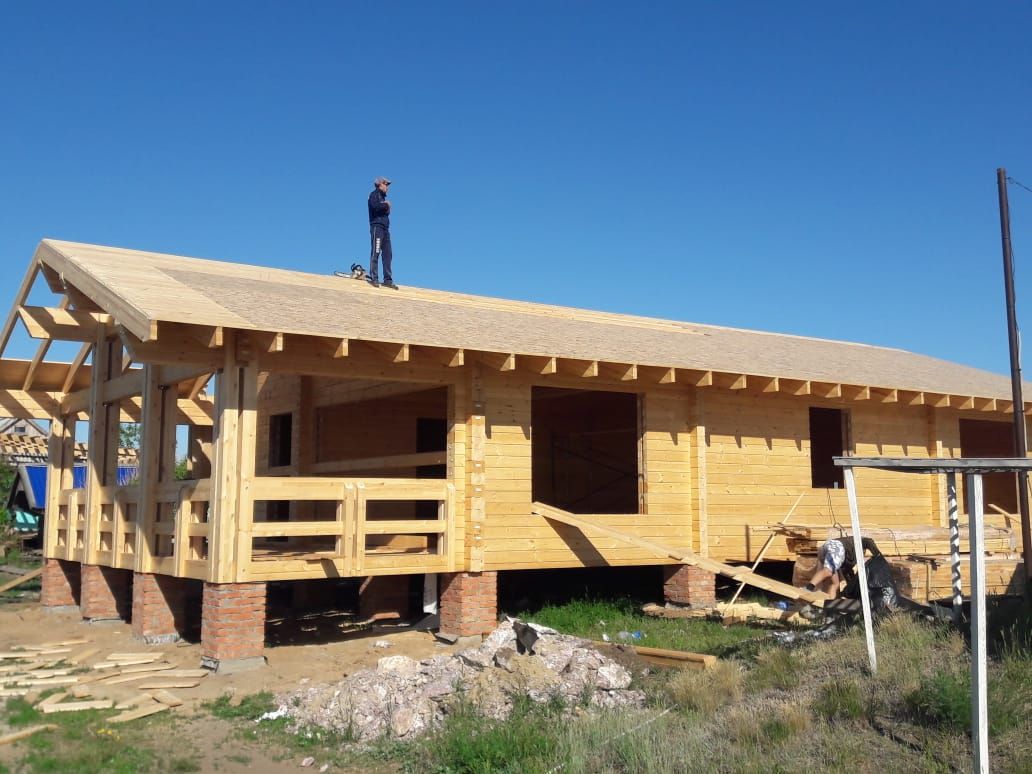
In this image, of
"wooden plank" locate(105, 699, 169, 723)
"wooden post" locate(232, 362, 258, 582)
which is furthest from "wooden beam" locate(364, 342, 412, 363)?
"wooden plank" locate(105, 699, 169, 723)

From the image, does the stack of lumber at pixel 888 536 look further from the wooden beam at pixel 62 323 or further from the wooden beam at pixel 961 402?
the wooden beam at pixel 62 323

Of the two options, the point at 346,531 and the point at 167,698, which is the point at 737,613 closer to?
the point at 346,531

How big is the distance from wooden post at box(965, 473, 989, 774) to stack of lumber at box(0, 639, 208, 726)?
786cm

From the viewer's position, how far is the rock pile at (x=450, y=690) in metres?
9.70

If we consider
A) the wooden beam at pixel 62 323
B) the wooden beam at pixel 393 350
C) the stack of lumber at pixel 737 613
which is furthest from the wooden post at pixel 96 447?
the stack of lumber at pixel 737 613

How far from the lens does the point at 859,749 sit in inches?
297

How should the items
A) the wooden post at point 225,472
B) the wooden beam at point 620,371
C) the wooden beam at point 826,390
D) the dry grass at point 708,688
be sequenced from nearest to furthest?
the dry grass at point 708,688, the wooden post at point 225,472, the wooden beam at point 620,371, the wooden beam at point 826,390

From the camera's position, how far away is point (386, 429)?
1888cm

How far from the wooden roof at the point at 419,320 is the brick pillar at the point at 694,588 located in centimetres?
324

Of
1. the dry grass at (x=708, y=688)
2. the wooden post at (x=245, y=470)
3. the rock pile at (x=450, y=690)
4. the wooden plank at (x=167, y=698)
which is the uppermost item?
the wooden post at (x=245, y=470)

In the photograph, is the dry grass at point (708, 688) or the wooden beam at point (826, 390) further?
the wooden beam at point (826, 390)

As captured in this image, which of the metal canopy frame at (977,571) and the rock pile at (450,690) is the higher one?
the metal canopy frame at (977,571)

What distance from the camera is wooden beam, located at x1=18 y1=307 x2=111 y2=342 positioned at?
634 inches

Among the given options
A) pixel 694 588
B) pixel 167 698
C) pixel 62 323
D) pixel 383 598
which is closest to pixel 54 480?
pixel 62 323
